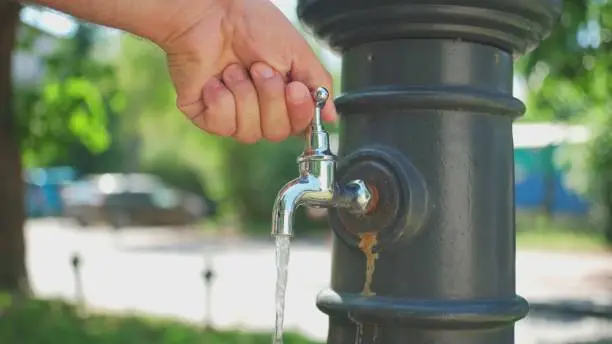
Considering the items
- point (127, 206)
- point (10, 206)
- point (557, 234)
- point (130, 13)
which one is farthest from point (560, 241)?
point (130, 13)

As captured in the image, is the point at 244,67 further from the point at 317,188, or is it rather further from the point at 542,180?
the point at 542,180

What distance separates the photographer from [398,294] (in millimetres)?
1349

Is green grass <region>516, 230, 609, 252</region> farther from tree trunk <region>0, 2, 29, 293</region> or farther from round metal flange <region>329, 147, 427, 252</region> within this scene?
round metal flange <region>329, 147, 427, 252</region>

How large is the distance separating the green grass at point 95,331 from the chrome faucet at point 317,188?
3.40 m

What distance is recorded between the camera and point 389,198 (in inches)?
52.6

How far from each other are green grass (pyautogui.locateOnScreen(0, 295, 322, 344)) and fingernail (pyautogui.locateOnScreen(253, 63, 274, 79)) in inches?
136

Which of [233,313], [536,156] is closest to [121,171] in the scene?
[536,156]

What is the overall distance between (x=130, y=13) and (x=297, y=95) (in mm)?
281

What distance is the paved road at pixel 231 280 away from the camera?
810 cm

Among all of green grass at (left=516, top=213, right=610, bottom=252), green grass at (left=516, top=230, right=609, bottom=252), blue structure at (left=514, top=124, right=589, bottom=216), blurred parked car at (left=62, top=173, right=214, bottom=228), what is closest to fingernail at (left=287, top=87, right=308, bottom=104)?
green grass at (left=516, top=213, right=610, bottom=252)

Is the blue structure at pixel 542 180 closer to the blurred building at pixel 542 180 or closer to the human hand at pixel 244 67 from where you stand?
the blurred building at pixel 542 180

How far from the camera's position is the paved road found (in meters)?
8.10

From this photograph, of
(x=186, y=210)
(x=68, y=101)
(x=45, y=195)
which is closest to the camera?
(x=68, y=101)

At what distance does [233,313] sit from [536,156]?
612 inches
